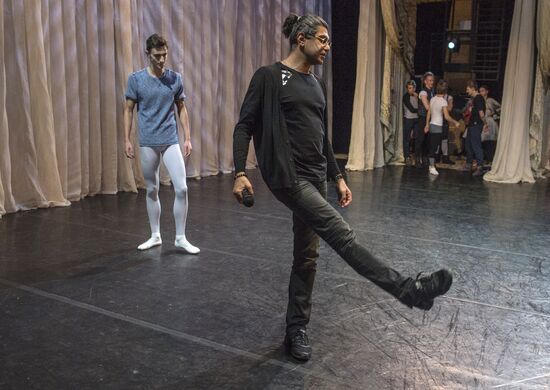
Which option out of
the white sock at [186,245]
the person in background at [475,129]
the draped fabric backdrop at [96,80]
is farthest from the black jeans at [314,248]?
the person in background at [475,129]

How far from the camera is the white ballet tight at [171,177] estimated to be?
4383mm

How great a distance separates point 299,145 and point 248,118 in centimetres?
24

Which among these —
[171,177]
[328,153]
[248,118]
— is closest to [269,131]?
[248,118]

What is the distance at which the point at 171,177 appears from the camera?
438 centimetres

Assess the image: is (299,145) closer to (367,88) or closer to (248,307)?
(248,307)

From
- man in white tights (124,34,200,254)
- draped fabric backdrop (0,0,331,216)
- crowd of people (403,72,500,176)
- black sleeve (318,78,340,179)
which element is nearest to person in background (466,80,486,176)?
crowd of people (403,72,500,176)

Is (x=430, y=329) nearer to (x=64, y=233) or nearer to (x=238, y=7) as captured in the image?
(x=64, y=233)

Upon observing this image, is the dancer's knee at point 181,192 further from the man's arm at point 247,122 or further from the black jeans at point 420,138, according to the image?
the black jeans at point 420,138

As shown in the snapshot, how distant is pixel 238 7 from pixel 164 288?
224 inches

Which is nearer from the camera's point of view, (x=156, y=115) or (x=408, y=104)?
(x=156, y=115)

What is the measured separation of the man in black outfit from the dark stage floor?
0.37 meters

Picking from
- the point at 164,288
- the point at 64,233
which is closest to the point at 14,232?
the point at 64,233

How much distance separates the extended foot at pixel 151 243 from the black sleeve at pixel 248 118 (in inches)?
83.9

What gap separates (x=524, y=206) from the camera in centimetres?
677
